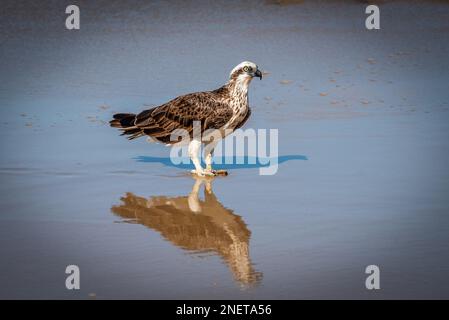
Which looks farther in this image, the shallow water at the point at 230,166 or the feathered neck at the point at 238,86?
the feathered neck at the point at 238,86

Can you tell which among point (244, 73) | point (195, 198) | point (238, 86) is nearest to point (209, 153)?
point (238, 86)

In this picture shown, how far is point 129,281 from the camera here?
6883 millimetres

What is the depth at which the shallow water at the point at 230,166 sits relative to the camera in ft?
23.5

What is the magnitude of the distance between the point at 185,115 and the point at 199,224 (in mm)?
2366

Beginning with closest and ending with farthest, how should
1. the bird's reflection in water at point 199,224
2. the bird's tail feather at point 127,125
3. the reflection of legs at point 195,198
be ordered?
the bird's reflection in water at point 199,224 → the reflection of legs at point 195,198 → the bird's tail feather at point 127,125

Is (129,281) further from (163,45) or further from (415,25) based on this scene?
(415,25)

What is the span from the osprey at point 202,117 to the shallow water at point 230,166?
330mm

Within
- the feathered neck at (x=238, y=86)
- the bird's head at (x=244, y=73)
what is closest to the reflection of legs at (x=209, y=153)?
the feathered neck at (x=238, y=86)

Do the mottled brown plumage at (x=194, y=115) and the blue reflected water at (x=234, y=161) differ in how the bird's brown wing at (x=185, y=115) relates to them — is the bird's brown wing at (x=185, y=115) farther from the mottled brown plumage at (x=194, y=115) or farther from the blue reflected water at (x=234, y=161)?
the blue reflected water at (x=234, y=161)

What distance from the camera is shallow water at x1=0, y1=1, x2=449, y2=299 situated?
282 inches

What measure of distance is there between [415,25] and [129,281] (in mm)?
11350

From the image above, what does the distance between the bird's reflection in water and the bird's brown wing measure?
871 mm

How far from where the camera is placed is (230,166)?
10594 mm

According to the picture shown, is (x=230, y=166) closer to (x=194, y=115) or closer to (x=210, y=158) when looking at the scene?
(x=210, y=158)
